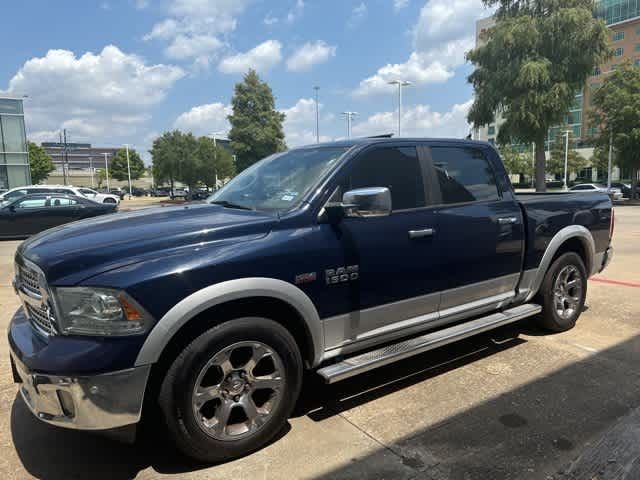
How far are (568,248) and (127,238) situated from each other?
14.0 ft

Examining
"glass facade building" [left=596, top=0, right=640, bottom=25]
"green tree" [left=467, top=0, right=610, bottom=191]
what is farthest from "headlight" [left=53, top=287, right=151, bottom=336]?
"glass facade building" [left=596, top=0, right=640, bottom=25]

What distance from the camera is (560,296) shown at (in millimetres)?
4793

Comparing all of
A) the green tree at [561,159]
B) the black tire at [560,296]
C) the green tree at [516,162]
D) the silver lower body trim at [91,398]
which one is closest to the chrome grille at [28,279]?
the silver lower body trim at [91,398]

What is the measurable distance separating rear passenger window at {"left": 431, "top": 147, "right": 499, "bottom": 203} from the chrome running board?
1036 millimetres

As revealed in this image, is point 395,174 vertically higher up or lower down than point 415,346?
higher up

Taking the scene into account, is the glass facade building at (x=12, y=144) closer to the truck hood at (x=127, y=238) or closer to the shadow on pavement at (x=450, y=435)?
the shadow on pavement at (x=450, y=435)

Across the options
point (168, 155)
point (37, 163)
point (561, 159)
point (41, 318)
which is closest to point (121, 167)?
point (37, 163)

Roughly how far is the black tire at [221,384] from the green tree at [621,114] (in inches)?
1322

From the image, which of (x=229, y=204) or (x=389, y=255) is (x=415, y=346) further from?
(x=229, y=204)

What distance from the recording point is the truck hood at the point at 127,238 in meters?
2.42

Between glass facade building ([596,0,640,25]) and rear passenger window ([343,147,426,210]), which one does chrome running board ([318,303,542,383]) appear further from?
glass facade building ([596,0,640,25])

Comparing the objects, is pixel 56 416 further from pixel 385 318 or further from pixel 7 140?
pixel 7 140

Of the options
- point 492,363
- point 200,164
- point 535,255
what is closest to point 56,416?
point 492,363

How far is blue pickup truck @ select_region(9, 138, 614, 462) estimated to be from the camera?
2.35m
